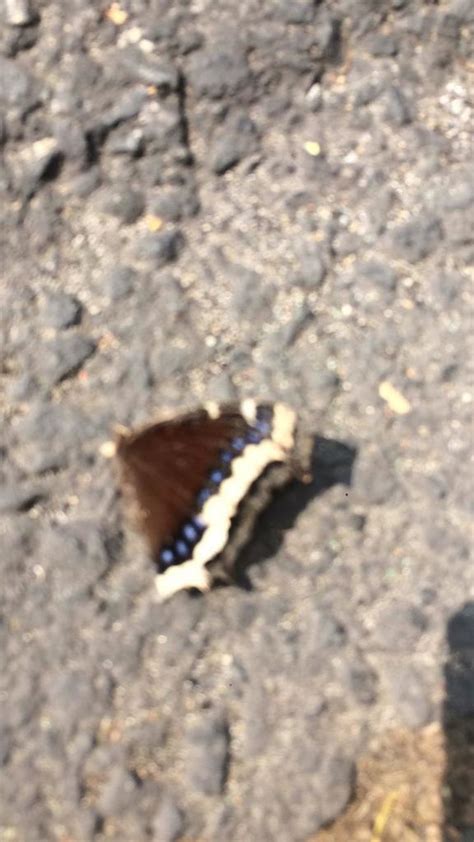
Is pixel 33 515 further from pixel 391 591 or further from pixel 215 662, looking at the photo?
pixel 391 591

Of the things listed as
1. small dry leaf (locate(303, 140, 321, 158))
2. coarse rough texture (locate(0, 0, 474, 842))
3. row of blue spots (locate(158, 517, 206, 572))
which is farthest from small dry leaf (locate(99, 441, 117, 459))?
small dry leaf (locate(303, 140, 321, 158))

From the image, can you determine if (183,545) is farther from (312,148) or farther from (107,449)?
(312,148)

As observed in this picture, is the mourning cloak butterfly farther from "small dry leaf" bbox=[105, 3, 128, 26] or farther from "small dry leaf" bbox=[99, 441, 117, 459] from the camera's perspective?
"small dry leaf" bbox=[105, 3, 128, 26]

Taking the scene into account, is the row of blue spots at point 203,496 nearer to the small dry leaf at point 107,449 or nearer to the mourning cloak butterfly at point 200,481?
the mourning cloak butterfly at point 200,481

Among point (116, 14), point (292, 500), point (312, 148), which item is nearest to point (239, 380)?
point (292, 500)

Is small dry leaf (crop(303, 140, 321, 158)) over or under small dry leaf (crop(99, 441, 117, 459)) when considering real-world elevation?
over

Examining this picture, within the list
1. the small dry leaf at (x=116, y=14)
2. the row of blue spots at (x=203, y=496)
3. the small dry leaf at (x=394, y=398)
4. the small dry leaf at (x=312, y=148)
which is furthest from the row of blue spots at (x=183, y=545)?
the small dry leaf at (x=116, y=14)

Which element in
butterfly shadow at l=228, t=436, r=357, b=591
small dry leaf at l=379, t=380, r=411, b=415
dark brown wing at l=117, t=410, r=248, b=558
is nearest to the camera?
dark brown wing at l=117, t=410, r=248, b=558
